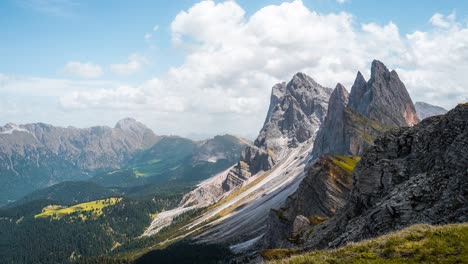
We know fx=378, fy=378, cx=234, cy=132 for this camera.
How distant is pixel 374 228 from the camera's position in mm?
43656

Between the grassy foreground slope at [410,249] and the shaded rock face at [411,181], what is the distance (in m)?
8.47

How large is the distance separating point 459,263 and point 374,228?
741 inches

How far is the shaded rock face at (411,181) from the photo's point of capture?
3997 cm

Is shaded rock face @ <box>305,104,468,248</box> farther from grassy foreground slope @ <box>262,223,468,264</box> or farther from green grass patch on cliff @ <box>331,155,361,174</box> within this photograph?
green grass patch on cliff @ <box>331,155,361,174</box>

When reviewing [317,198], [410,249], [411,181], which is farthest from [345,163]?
[410,249]

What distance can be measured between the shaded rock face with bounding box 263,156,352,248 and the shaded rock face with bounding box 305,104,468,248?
65.4 metres

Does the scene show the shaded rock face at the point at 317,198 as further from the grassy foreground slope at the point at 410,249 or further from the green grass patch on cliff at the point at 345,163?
the grassy foreground slope at the point at 410,249

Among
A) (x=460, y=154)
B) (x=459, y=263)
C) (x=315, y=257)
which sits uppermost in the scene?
(x=460, y=154)

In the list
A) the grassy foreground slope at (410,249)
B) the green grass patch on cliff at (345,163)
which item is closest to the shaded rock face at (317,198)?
the green grass patch on cliff at (345,163)

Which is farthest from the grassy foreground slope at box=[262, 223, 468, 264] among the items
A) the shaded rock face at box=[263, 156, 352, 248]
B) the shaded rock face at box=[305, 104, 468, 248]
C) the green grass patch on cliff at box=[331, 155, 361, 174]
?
the green grass patch on cliff at box=[331, 155, 361, 174]

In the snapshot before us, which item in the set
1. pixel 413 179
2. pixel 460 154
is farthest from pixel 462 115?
pixel 413 179

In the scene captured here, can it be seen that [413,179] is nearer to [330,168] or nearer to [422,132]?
[422,132]

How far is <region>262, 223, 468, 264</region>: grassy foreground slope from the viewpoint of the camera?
2669cm

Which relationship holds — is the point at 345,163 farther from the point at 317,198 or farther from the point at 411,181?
the point at 411,181
